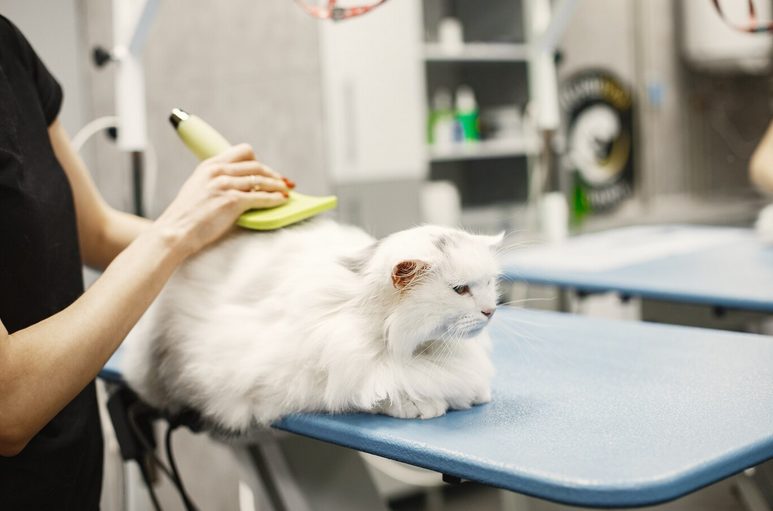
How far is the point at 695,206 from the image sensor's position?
3.60m

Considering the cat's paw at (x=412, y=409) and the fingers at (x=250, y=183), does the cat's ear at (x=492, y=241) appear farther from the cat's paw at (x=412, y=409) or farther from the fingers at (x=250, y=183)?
the fingers at (x=250, y=183)

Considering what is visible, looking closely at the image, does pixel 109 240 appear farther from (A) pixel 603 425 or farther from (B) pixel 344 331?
(A) pixel 603 425

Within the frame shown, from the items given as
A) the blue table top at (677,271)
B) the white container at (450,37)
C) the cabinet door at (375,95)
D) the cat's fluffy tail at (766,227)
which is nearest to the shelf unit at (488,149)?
the cabinet door at (375,95)

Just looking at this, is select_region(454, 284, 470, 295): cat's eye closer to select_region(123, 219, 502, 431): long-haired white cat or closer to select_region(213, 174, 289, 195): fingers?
select_region(123, 219, 502, 431): long-haired white cat

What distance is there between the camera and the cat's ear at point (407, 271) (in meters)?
0.82

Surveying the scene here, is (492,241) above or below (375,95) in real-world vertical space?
below

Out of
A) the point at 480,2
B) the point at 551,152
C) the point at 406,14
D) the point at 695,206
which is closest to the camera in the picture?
the point at 551,152

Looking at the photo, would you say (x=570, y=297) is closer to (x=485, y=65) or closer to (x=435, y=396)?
(x=435, y=396)

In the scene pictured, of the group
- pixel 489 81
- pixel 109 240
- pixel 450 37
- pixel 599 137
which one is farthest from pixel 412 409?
pixel 599 137

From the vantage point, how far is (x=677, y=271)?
1730 millimetres

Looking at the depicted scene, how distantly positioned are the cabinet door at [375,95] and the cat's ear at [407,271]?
65.3 inches

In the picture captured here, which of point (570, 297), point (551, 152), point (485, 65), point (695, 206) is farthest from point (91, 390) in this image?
point (695, 206)

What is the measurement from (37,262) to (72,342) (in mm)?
150

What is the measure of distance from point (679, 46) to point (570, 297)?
2337 mm
